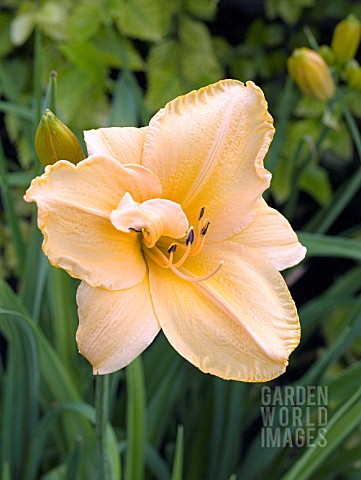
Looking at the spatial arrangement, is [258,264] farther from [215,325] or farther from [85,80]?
[85,80]

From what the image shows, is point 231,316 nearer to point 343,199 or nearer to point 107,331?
point 107,331

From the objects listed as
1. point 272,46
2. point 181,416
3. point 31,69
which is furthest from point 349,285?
point 31,69

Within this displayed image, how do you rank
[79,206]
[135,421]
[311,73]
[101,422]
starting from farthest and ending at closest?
[311,73] < [135,421] < [101,422] < [79,206]

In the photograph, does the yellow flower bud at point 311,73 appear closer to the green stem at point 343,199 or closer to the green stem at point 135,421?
the green stem at point 343,199

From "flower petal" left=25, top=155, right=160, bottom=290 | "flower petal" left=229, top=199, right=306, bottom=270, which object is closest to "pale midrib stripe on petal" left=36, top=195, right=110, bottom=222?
"flower petal" left=25, top=155, right=160, bottom=290

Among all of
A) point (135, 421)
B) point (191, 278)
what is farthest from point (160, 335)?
point (191, 278)
